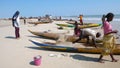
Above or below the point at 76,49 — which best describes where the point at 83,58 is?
below

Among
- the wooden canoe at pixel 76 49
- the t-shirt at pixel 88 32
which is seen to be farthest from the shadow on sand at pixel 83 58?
the t-shirt at pixel 88 32

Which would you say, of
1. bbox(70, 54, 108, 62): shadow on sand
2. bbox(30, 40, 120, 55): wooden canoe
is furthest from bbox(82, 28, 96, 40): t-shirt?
bbox(70, 54, 108, 62): shadow on sand

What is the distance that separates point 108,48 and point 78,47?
1.92m

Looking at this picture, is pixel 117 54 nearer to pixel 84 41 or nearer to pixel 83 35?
pixel 83 35

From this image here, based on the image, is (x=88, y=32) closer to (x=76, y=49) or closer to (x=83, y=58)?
(x=76, y=49)

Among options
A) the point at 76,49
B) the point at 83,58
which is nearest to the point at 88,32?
the point at 76,49

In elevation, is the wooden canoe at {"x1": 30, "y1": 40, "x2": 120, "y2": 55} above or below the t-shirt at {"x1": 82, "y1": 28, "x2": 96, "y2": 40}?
below

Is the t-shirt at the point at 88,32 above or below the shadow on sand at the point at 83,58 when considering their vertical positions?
above

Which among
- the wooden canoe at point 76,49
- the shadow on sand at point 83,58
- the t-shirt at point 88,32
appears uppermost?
the t-shirt at point 88,32

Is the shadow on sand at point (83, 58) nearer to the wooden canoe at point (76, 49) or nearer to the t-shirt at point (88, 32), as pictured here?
the wooden canoe at point (76, 49)

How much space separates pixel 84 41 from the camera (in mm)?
12375

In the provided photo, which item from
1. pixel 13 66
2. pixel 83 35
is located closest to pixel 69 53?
pixel 83 35

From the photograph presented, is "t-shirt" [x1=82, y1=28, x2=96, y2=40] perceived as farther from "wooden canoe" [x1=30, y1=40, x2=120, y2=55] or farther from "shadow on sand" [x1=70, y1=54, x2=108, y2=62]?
"shadow on sand" [x1=70, y1=54, x2=108, y2=62]

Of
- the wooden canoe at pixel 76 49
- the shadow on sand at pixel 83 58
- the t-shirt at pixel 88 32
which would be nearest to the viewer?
the shadow on sand at pixel 83 58
